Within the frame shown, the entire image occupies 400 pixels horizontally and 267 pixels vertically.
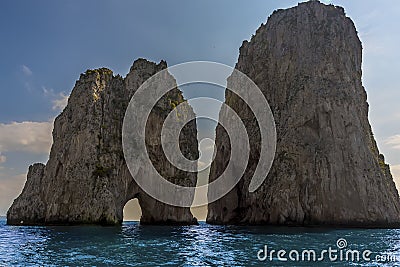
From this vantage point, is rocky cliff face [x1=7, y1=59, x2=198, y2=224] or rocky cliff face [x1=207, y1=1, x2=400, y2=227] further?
rocky cliff face [x1=207, y1=1, x2=400, y2=227]

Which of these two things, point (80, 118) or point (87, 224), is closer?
point (87, 224)

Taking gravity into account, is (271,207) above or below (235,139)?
below

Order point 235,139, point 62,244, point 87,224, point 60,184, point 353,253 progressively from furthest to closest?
point 235,139 → point 60,184 → point 87,224 → point 62,244 → point 353,253

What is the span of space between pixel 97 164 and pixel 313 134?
3778 cm

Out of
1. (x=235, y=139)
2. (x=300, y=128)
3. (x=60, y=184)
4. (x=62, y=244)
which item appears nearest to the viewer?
(x=62, y=244)

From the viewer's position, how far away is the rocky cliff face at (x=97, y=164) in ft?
188

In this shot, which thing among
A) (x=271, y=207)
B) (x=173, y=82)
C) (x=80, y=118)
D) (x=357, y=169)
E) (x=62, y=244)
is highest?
(x=173, y=82)

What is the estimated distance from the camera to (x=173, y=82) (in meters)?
75.8

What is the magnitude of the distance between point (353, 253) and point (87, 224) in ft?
132

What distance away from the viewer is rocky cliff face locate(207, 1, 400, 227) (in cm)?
6141

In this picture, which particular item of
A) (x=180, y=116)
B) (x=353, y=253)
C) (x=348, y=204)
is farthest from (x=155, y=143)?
(x=353, y=253)

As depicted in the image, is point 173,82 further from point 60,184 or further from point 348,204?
point 348,204

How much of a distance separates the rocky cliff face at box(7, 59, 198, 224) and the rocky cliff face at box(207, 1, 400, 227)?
15.6 m

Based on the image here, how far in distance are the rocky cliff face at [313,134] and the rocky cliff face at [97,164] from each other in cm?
1557
